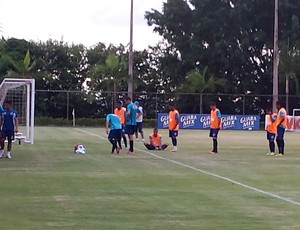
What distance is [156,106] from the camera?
62.0 metres

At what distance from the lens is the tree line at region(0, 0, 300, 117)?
6331 cm

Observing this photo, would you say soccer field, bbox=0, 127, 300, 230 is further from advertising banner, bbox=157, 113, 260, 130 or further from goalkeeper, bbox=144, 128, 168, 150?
advertising banner, bbox=157, 113, 260, 130

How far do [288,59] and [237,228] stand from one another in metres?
52.0

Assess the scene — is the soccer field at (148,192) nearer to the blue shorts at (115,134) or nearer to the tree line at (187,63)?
the blue shorts at (115,134)

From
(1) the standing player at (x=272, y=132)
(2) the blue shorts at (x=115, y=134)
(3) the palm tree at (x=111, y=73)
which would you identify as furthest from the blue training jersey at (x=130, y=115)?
(3) the palm tree at (x=111, y=73)

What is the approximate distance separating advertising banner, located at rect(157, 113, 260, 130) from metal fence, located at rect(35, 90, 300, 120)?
161 inches

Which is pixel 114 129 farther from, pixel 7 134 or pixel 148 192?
pixel 148 192

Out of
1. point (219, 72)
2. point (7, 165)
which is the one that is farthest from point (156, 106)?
point (7, 165)

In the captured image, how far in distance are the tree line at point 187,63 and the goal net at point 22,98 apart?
75.4 feet

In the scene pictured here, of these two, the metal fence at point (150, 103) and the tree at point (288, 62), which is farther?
the metal fence at point (150, 103)

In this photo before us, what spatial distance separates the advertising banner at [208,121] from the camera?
5647 cm

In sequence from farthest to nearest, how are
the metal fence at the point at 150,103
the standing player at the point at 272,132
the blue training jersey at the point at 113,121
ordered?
the metal fence at the point at 150,103 < the standing player at the point at 272,132 < the blue training jersey at the point at 113,121

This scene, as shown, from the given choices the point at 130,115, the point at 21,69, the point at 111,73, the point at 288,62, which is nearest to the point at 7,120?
the point at 130,115

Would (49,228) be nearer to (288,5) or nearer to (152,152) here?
(152,152)
